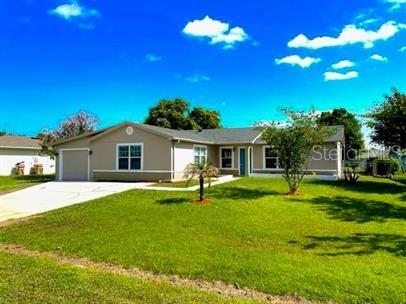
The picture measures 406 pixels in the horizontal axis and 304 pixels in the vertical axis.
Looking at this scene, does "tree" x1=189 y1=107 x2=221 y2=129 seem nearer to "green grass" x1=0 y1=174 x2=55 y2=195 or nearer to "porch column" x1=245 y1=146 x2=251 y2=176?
"porch column" x1=245 y1=146 x2=251 y2=176

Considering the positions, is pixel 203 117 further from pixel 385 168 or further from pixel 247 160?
pixel 385 168

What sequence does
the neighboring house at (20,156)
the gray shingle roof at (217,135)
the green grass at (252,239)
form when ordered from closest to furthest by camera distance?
1. the green grass at (252,239)
2. the gray shingle roof at (217,135)
3. the neighboring house at (20,156)

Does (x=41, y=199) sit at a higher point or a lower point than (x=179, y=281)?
higher

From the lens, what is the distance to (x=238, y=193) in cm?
1520

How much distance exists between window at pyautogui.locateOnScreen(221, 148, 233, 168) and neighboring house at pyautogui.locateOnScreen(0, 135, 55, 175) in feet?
63.1

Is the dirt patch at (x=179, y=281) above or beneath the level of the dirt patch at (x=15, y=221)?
beneath

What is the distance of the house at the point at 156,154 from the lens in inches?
838

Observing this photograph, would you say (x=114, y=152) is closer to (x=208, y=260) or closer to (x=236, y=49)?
(x=236, y=49)

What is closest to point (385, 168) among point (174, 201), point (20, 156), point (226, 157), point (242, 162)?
point (242, 162)

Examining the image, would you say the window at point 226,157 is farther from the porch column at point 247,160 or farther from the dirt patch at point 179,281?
the dirt patch at point 179,281

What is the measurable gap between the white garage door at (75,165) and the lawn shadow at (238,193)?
35.7 ft

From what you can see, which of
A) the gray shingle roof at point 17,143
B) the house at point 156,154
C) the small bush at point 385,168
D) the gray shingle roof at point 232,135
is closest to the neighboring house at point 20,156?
the gray shingle roof at point 17,143

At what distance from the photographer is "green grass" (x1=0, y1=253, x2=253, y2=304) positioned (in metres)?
4.70

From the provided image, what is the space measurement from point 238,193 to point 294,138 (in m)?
3.44
